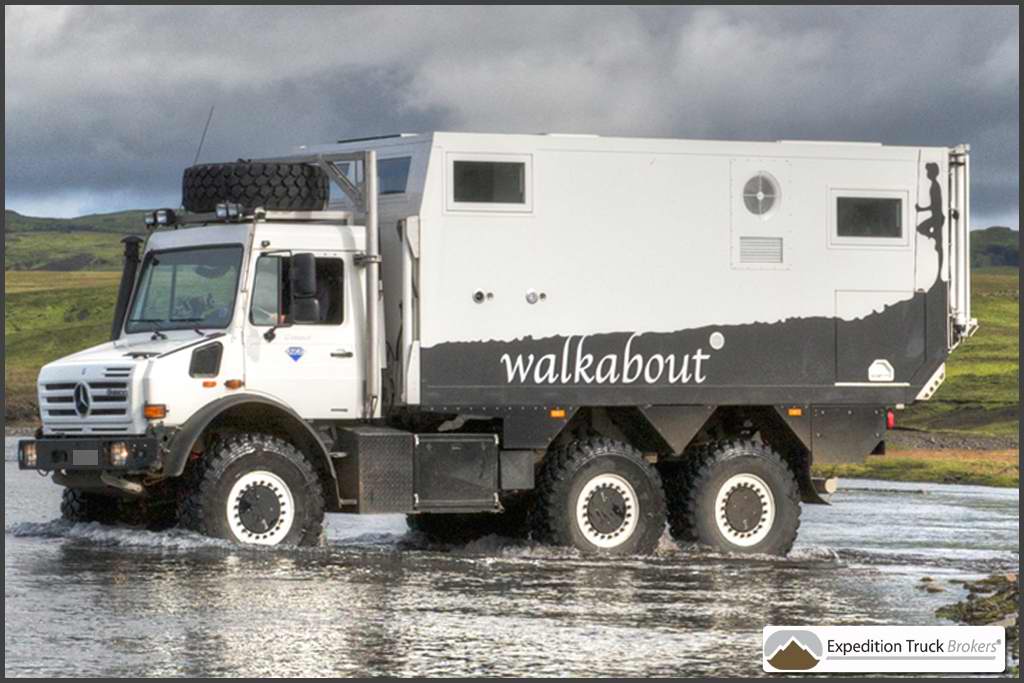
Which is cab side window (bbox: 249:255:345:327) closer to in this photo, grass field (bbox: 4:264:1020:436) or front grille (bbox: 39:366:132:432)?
front grille (bbox: 39:366:132:432)

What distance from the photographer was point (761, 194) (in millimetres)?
21891

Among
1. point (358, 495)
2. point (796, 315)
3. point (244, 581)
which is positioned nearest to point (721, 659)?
point (244, 581)

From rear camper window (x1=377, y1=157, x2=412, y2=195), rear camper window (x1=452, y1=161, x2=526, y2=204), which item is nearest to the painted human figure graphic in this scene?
rear camper window (x1=452, y1=161, x2=526, y2=204)

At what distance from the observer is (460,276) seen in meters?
20.7

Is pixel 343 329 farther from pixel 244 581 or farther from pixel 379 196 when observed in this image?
pixel 244 581

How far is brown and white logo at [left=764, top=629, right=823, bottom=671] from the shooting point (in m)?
13.5

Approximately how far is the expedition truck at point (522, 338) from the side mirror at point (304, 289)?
0.03m

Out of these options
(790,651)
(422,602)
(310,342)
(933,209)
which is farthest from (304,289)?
(790,651)

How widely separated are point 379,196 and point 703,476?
4550 mm

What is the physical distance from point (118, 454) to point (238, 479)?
117 centimetres

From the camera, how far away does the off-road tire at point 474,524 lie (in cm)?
2241

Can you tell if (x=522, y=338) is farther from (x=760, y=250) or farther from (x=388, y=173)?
(x=760, y=250)

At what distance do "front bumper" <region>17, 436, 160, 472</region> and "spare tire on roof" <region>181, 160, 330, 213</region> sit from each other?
2719mm

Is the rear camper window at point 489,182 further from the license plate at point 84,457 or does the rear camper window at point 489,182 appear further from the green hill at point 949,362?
the green hill at point 949,362
